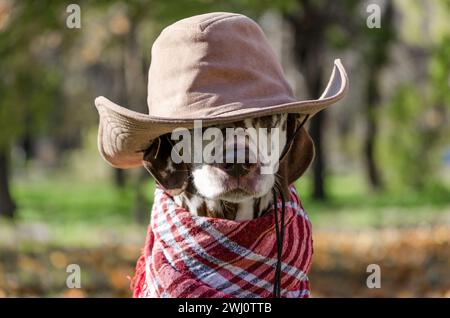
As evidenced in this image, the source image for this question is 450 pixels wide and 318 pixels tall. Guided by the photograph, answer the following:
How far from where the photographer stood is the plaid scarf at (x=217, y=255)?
3.55 metres

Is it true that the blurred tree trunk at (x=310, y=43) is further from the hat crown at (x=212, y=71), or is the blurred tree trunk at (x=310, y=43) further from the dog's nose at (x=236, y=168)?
the dog's nose at (x=236, y=168)

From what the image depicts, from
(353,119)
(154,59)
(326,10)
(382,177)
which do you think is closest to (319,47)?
(326,10)

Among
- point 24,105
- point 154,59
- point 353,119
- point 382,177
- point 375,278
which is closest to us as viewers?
point 154,59

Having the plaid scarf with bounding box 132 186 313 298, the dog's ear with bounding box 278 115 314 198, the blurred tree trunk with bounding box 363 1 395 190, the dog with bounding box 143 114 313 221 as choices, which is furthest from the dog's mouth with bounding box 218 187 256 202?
the blurred tree trunk with bounding box 363 1 395 190

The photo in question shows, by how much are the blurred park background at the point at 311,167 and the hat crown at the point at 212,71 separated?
1.14 metres

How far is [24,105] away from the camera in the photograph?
15.0 meters

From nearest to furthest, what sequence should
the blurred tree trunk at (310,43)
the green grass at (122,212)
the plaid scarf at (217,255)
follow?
the plaid scarf at (217,255)
the green grass at (122,212)
the blurred tree trunk at (310,43)

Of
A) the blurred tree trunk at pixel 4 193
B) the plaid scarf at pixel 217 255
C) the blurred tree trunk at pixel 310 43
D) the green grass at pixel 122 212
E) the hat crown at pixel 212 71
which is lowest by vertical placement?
the green grass at pixel 122 212

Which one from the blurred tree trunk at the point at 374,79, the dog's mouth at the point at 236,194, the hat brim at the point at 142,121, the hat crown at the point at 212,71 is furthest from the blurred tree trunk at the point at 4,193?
the dog's mouth at the point at 236,194

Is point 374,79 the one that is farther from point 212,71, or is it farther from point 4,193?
point 212,71

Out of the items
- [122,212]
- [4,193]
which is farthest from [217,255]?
[122,212]

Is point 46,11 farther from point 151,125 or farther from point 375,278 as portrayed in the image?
point 151,125

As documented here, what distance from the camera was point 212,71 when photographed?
347 cm
